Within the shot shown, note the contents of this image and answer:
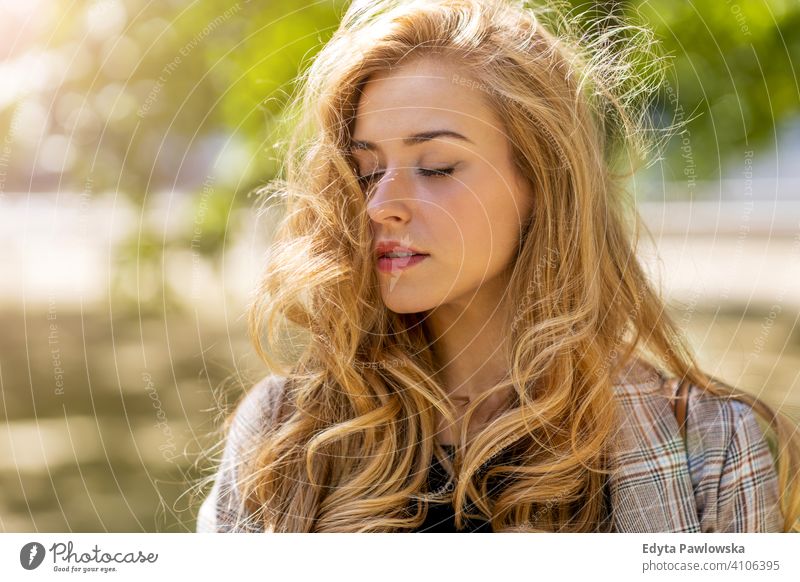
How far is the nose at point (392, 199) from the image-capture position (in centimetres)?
98

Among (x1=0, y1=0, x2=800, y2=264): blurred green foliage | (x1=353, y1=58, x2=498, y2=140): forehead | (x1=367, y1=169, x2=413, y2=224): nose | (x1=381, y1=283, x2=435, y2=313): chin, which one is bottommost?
(x1=381, y1=283, x2=435, y2=313): chin

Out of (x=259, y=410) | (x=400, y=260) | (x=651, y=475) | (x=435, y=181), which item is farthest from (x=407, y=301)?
(x=651, y=475)

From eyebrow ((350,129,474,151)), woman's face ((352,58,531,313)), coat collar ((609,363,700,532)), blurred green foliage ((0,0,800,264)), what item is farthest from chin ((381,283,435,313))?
blurred green foliage ((0,0,800,264))

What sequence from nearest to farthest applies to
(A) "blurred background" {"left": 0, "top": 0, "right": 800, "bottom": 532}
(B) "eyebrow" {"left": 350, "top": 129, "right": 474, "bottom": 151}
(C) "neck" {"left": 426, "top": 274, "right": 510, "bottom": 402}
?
(B) "eyebrow" {"left": 350, "top": 129, "right": 474, "bottom": 151} < (C) "neck" {"left": 426, "top": 274, "right": 510, "bottom": 402} < (A) "blurred background" {"left": 0, "top": 0, "right": 800, "bottom": 532}

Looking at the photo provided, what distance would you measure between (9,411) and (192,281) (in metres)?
0.82

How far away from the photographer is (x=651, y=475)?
1.00 m

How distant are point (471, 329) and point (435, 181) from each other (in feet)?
0.73

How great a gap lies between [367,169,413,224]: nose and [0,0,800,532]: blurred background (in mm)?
312

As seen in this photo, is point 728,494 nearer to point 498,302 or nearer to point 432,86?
point 498,302

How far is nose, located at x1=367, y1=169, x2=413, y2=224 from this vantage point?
979 mm

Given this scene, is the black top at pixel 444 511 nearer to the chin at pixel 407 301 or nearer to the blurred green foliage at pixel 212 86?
the chin at pixel 407 301

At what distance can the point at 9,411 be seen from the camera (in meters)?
1.97

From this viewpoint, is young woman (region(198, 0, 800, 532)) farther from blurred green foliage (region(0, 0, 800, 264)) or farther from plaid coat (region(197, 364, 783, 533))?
blurred green foliage (region(0, 0, 800, 264))
